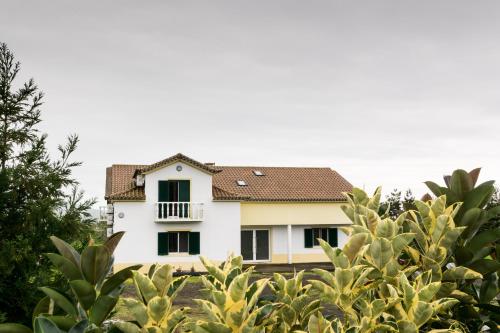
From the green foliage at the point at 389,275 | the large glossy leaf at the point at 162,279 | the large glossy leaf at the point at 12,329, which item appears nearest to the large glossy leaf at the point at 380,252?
the green foliage at the point at 389,275

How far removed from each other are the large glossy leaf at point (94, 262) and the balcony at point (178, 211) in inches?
1093

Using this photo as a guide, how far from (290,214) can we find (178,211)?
318 inches

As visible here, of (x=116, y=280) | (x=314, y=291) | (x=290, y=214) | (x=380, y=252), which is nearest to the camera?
(x=116, y=280)

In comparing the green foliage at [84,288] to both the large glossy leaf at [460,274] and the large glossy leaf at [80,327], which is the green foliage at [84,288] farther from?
the large glossy leaf at [460,274]

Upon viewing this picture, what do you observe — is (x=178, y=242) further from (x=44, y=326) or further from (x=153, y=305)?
(x=44, y=326)

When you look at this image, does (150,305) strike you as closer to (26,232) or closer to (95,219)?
(26,232)

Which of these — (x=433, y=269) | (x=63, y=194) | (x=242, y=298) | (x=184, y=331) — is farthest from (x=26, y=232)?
(x=433, y=269)

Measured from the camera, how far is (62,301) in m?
2.29

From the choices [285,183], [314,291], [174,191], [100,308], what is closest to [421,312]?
[314,291]

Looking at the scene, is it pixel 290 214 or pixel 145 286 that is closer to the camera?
pixel 145 286

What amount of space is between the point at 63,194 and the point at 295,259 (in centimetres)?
2957

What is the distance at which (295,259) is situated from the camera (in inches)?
1361

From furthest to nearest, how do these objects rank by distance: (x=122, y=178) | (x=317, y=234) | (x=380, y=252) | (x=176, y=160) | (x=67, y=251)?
(x=317, y=234) < (x=122, y=178) < (x=176, y=160) < (x=380, y=252) < (x=67, y=251)

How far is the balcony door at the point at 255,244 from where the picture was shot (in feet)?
113
